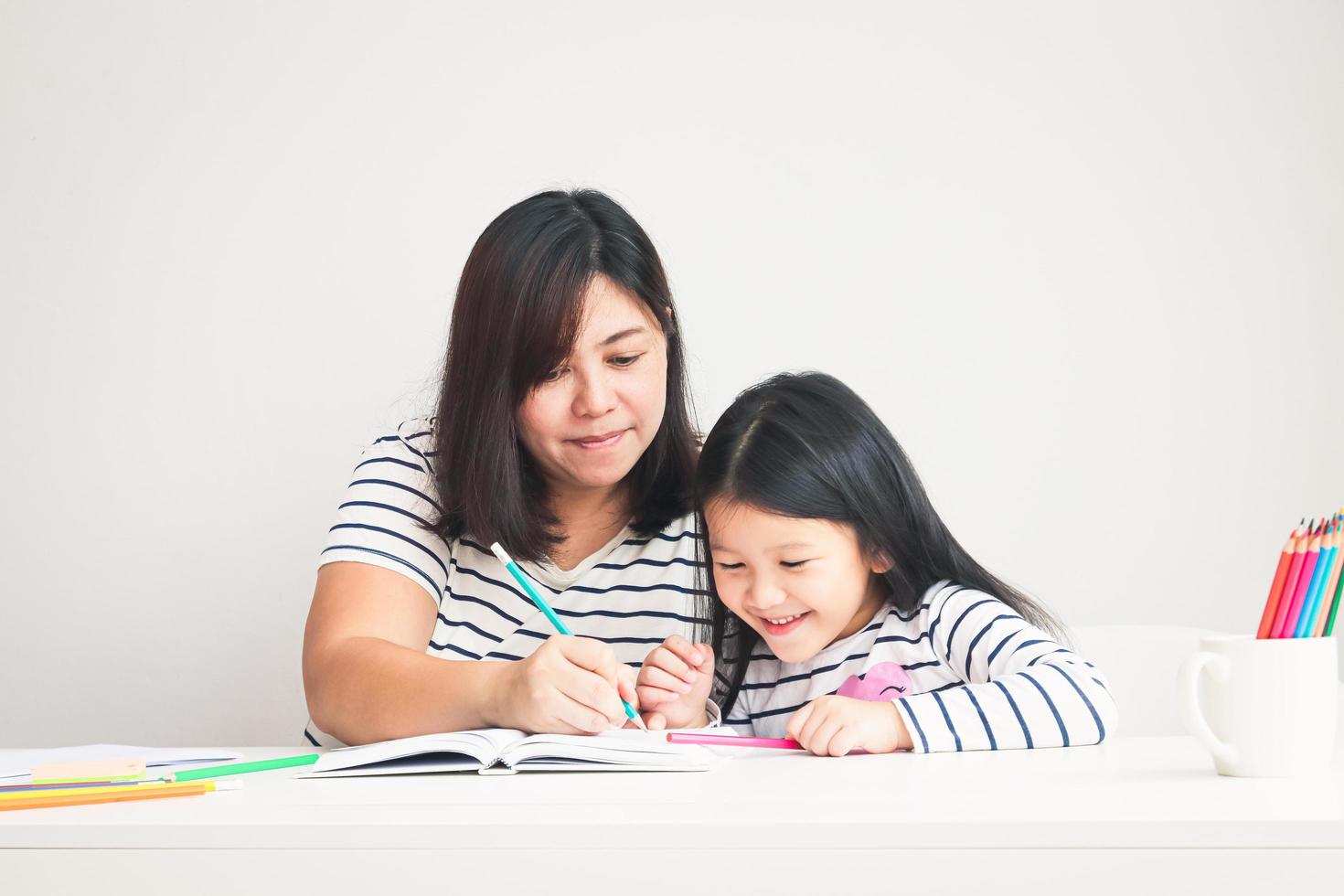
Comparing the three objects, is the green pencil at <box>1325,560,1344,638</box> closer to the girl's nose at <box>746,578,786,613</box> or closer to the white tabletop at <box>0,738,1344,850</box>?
the white tabletop at <box>0,738,1344,850</box>

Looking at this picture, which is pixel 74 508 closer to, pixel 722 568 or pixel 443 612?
pixel 443 612

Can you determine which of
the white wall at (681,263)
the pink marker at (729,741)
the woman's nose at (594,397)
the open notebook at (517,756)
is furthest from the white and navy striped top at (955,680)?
the white wall at (681,263)

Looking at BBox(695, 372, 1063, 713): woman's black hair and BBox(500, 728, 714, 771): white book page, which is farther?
BBox(695, 372, 1063, 713): woman's black hair

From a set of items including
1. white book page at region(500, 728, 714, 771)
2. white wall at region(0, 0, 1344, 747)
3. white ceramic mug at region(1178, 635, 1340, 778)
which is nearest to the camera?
white ceramic mug at region(1178, 635, 1340, 778)

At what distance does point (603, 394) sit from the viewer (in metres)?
1.20

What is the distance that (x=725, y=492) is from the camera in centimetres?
116

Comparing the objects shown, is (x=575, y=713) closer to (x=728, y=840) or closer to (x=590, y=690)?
(x=590, y=690)

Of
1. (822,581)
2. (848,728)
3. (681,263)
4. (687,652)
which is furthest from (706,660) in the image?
(681,263)

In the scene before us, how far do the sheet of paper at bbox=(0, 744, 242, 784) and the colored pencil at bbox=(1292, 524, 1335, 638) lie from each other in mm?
799

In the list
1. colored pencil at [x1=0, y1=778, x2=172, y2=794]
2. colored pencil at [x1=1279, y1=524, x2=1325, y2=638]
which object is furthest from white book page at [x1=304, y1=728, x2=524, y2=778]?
colored pencil at [x1=1279, y1=524, x2=1325, y2=638]

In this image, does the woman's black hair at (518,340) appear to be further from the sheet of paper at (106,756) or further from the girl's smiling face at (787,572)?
the sheet of paper at (106,756)

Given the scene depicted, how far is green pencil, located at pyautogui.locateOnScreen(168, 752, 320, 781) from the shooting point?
32.5 inches

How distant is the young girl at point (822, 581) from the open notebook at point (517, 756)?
242 mm

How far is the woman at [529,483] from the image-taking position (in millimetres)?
1201
